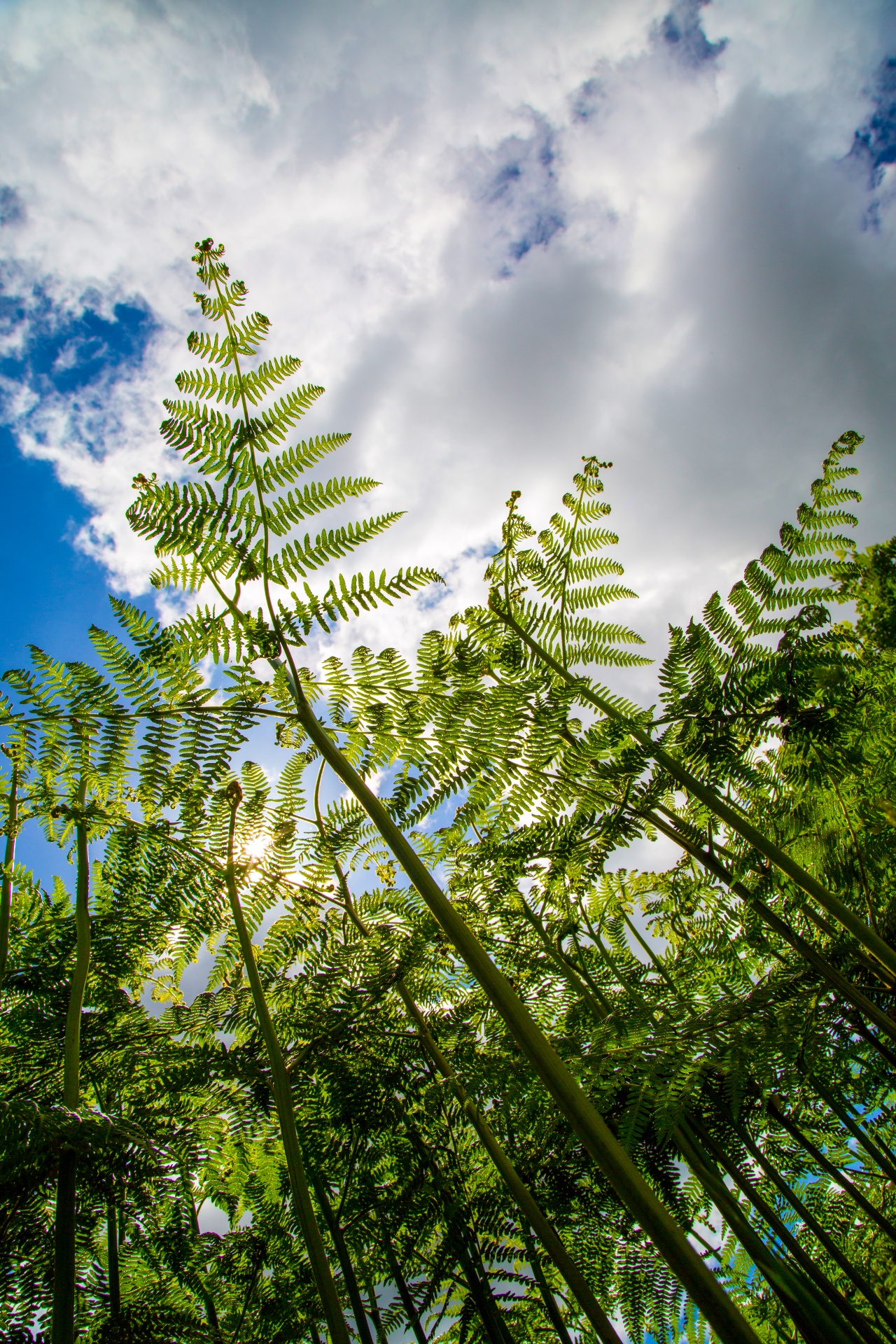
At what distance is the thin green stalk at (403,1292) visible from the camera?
69.1 inches

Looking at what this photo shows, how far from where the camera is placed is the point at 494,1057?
1.62 metres

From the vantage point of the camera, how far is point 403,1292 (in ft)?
6.16

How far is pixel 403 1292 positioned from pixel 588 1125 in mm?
1796

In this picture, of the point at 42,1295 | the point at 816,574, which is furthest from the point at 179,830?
the point at 816,574

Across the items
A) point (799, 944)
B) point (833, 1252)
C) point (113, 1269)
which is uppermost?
point (113, 1269)

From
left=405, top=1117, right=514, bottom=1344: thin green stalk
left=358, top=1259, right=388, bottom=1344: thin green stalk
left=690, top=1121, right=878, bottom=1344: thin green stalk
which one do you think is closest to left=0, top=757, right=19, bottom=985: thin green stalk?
left=405, top=1117, right=514, bottom=1344: thin green stalk

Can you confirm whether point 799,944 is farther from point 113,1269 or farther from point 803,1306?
point 113,1269

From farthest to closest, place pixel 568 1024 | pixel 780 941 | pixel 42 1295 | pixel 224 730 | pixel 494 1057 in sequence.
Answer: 1. pixel 780 941
2. pixel 568 1024
3. pixel 494 1057
4. pixel 224 730
5. pixel 42 1295

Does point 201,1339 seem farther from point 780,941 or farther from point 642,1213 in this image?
point 780,941

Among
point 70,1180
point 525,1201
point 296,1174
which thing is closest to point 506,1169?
point 525,1201

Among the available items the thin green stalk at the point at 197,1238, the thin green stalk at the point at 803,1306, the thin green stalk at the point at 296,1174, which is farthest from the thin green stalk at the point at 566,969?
the thin green stalk at the point at 197,1238

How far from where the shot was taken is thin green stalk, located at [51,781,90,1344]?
1.03 m

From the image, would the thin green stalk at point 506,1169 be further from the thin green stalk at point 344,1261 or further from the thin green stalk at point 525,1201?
the thin green stalk at point 344,1261

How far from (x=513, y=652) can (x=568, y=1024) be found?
1200 millimetres
